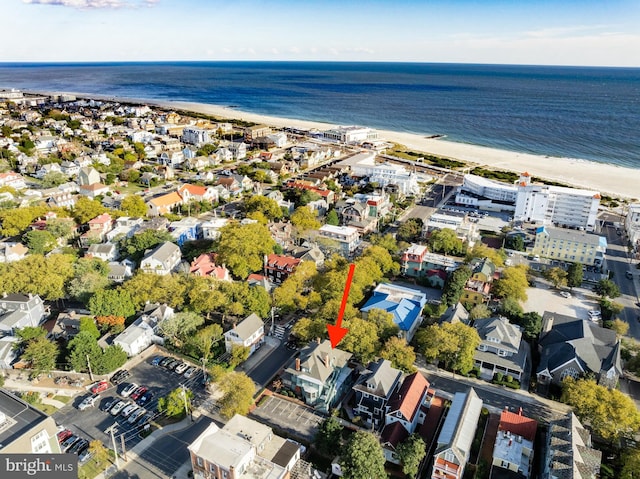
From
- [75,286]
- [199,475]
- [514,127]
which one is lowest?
[199,475]

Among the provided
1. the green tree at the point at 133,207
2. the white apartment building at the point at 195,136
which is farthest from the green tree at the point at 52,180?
the white apartment building at the point at 195,136

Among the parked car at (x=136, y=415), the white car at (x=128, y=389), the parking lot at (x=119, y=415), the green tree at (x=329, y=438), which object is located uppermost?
the green tree at (x=329, y=438)

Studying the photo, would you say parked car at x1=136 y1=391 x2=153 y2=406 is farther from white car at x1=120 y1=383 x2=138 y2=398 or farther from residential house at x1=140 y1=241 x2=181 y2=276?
residential house at x1=140 y1=241 x2=181 y2=276

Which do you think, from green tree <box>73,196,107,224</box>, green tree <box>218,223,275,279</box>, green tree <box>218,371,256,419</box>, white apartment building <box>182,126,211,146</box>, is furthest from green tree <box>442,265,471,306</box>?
white apartment building <box>182,126,211,146</box>

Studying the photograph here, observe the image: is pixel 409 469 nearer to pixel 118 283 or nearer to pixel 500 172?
pixel 118 283

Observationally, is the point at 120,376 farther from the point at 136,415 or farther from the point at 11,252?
the point at 11,252

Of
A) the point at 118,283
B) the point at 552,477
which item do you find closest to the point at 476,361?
the point at 552,477

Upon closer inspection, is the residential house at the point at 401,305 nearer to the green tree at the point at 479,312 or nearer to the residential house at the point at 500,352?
the green tree at the point at 479,312
